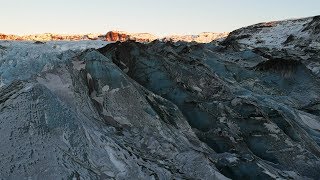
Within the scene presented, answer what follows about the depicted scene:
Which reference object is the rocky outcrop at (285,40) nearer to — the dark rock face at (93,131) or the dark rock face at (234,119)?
the dark rock face at (234,119)

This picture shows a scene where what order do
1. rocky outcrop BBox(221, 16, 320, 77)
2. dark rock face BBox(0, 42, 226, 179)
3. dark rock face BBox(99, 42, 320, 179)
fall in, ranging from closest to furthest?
dark rock face BBox(0, 42, 226, 179) < dark rock face BBox(99, 42, 320, 179) < rocky outcrop BBox(221, 16, 320, 77)

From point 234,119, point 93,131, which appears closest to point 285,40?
point 234,119

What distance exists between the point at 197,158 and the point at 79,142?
2162mm

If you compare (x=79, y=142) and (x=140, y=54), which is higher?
(x=140, y=54)

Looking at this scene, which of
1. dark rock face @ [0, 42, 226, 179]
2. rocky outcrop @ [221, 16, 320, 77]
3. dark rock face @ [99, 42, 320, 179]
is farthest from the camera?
rocky outcrop @ [221, 16, 320, 77]

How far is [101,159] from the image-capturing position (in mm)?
6312

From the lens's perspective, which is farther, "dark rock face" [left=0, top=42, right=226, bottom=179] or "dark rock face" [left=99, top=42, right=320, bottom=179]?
"dark rock face" [left=99, top=42, right=320, bottom=179]

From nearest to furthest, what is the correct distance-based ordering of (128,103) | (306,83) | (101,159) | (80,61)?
1. (101,159)
2. (128,103)
3. (80,61)
4. (306,83)

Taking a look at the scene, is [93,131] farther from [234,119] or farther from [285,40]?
[285,40]

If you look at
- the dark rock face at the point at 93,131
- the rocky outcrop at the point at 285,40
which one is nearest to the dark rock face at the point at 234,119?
the dark rock face at the point at 93,131

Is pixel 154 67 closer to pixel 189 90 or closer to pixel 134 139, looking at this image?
pixel 189 90

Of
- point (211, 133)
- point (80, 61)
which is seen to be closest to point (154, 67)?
point (80, 61)

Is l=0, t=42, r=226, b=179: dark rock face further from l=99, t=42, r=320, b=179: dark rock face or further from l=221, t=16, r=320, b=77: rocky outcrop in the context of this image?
l=221, t=16, r=320, b=77: rocky outcrop

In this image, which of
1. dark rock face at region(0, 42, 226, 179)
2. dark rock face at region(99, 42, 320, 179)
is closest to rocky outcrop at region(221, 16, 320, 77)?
dark rock face at region(99, 42, 320, 179)
